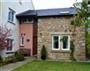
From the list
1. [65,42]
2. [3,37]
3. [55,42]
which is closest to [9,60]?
[3,37]

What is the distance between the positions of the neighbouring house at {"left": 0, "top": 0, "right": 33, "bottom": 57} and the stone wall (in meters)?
3.46

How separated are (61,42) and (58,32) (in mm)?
1221

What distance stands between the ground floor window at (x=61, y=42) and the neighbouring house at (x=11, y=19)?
17.2ft

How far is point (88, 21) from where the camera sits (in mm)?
24062

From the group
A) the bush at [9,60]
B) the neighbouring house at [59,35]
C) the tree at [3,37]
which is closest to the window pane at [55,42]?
the neighbouring house at [59,35]

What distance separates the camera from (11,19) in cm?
2867

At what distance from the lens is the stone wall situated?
2659 centimetres

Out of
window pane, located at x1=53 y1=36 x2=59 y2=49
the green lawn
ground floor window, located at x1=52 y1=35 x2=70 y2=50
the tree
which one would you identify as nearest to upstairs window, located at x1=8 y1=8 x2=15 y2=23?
the tree

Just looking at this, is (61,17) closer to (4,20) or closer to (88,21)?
(88,21)

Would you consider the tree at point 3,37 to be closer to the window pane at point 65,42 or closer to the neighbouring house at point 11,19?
the neighbouring house at point 11,19

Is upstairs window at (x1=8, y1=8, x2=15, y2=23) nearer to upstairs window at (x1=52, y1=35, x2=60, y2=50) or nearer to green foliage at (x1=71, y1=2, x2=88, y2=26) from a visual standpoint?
upstairs window at (x1=52, y1=35, x2=60, y2=50)

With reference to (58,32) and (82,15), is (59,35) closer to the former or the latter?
(58,32)

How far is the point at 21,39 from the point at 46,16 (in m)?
6.08

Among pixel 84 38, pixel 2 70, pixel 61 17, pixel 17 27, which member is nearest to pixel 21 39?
pixel 17 27
